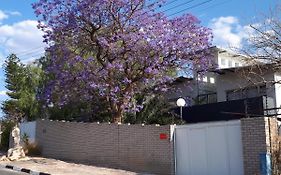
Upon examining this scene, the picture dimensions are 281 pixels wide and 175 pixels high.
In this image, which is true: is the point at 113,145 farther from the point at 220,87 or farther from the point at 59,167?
the point at 220,87

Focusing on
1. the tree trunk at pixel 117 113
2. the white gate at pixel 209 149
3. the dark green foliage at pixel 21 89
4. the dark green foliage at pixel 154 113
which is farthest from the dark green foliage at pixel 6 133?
the white gate at pixel 209 149

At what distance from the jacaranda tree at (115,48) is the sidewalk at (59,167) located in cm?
318

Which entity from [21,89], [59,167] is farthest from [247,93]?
[21,89]

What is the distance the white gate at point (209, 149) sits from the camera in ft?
51.4

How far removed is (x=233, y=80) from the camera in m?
27.2

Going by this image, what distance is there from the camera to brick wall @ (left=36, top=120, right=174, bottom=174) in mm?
18375

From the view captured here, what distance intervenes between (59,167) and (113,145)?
2564mm

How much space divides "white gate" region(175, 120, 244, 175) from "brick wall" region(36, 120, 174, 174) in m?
0.55

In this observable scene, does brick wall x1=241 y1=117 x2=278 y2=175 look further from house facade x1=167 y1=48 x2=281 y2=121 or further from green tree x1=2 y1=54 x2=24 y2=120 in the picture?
green tree x1=2 y1=54 x2=24 y2=120

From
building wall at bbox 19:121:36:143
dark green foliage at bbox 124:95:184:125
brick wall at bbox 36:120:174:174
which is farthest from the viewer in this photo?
building wall at bbox 19:121:36:143

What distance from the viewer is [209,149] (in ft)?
54.1

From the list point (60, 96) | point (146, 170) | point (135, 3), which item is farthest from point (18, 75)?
point (146, 170)

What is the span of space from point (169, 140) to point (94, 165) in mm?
5102

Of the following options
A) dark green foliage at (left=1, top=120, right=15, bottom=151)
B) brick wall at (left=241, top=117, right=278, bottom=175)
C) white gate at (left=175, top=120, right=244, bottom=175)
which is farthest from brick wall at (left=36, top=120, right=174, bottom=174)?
dark green foliage at (left=1, top=120, right=15, bottom=151)
